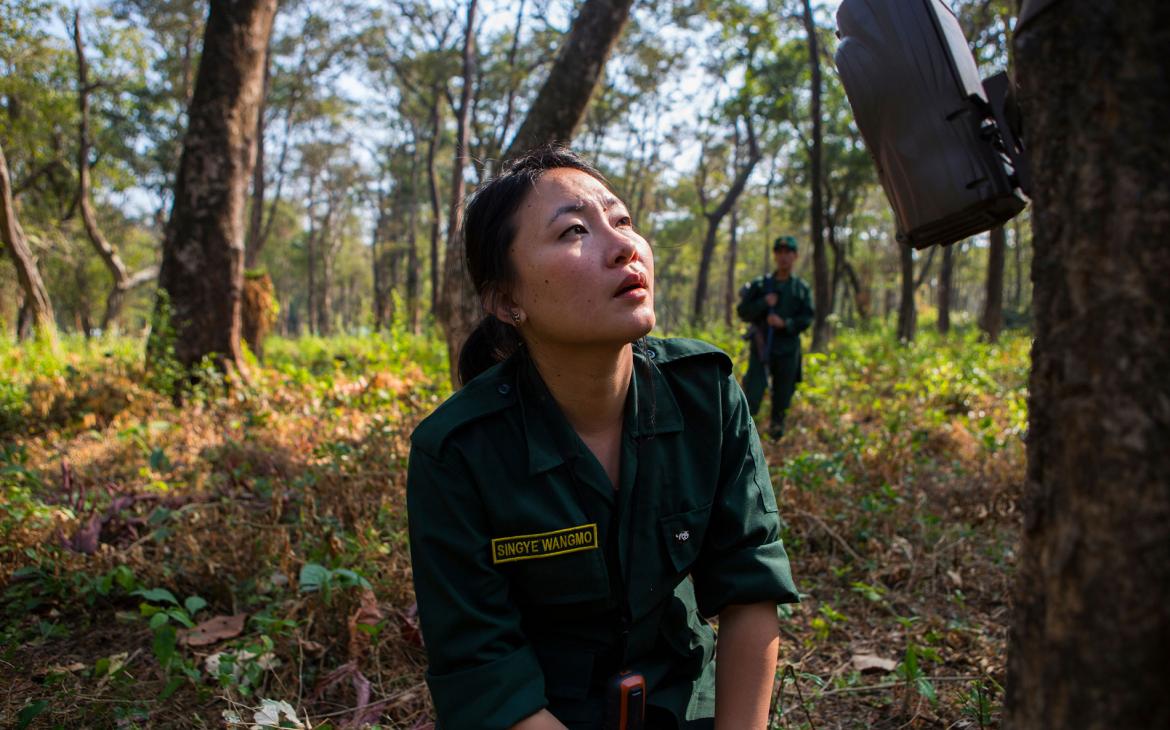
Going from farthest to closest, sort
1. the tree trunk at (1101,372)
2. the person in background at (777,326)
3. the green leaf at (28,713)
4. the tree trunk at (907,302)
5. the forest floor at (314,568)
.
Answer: the tree trunk at (907,302) < the person in background at (777,326) < the forest floor at (314,568) < the green leaf at (28,713) < the tree trunk at (1101,372)

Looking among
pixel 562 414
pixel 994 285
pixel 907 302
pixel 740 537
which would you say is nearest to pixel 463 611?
pixel 562 414

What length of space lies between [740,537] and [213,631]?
1.89m

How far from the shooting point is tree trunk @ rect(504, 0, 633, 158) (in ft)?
16.5

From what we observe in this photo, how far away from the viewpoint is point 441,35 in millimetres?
19719

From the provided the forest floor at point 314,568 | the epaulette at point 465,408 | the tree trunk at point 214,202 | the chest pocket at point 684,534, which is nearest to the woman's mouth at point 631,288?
the epaulette at point 465,408

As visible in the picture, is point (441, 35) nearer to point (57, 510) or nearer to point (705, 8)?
point (705, 8)

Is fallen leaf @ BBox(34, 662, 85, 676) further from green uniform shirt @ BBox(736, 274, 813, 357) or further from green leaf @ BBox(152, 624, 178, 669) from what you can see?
green uniform shirt @ BBox(736, 274, 813, 357)

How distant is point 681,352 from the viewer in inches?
67.8

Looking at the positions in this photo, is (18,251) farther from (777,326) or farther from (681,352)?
(681,352)

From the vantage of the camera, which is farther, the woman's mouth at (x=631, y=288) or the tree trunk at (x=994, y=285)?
the tree trunk at (x=994, y=285)

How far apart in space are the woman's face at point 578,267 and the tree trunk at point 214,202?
5.30m

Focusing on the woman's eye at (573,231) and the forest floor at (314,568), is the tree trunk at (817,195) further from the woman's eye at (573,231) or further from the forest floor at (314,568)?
the woman's eye at (573,231)

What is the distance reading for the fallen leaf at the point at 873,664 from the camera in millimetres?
2518

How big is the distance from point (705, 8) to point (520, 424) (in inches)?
322
